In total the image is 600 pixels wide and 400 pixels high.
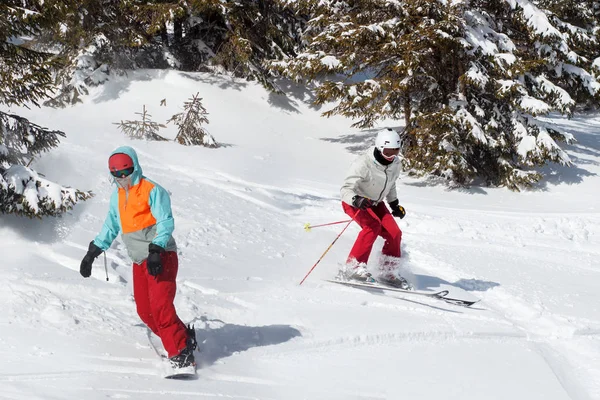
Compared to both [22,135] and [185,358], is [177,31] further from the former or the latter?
[185,358]

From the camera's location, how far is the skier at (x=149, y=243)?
15.5 feet

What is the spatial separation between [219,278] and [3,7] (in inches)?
155

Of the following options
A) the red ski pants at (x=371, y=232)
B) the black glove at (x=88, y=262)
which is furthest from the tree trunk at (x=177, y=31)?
the black glove at (x=88, y=262)

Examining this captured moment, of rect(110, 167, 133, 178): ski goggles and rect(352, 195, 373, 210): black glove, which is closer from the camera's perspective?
rect(110, 167, 133, 178): ski goggles

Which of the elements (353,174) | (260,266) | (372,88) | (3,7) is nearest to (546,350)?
(353,174)

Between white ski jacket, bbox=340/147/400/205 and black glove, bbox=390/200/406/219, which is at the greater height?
white ski jacket, bbox=340/147/400/205

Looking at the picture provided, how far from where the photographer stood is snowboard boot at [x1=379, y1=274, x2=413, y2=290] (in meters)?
7.99

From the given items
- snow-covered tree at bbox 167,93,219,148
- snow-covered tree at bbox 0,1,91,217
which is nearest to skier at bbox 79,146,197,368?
snow-covered tree at bbox 0,1,91,217

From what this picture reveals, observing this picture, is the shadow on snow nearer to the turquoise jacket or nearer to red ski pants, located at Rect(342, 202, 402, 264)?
the turquoise jacket

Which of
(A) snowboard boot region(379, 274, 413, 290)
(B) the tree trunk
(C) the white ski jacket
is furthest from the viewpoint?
(B) the tree trunk

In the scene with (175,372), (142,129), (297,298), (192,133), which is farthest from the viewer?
(192,133)

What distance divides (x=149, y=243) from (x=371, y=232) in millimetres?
3621

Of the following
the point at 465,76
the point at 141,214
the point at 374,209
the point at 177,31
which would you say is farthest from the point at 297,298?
the point at 177,31

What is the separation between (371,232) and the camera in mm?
7918
